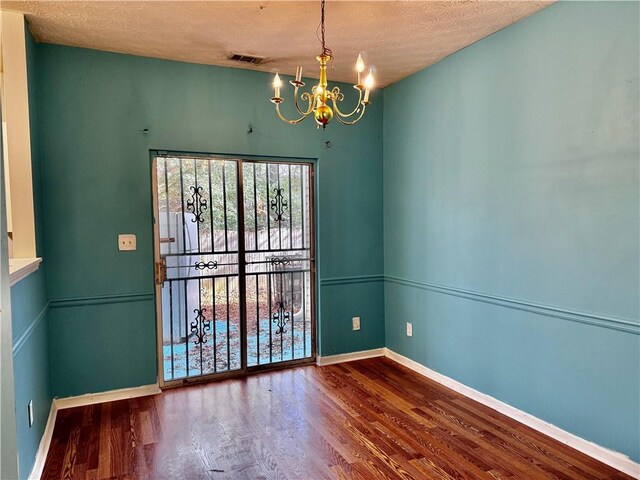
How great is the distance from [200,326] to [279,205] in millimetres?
1289

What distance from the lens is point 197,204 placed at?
3.63 metres

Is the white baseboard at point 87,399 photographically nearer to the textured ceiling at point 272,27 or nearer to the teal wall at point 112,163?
the teal wall at point 112,163

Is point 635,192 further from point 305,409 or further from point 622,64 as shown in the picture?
point 305,409

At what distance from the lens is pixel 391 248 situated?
4.26 metres

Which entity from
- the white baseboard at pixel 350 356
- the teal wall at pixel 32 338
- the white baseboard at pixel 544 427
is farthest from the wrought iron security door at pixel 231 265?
the white baseboard at pixel 544 427

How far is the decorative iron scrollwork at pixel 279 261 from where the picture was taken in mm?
3963

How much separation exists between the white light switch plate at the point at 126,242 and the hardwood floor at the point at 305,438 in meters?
1.20

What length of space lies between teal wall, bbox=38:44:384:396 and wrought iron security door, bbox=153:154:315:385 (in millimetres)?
154

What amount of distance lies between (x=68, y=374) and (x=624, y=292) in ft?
12.3

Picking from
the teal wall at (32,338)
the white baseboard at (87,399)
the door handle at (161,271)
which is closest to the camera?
the teal wall at (32,338)

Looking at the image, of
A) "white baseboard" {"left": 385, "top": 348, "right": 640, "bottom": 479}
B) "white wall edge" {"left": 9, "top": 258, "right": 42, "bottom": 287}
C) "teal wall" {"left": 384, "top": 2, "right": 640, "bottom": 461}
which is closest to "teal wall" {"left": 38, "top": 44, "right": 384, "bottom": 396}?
"white wall edge" {"left": 9, "top": 258, "right": 42, "bottom": 287}

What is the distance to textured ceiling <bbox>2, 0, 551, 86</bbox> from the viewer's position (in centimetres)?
259

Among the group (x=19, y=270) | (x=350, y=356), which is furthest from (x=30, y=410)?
(x=350, y=356)

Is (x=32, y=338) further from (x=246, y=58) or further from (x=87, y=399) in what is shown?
(x=246, y=58)
